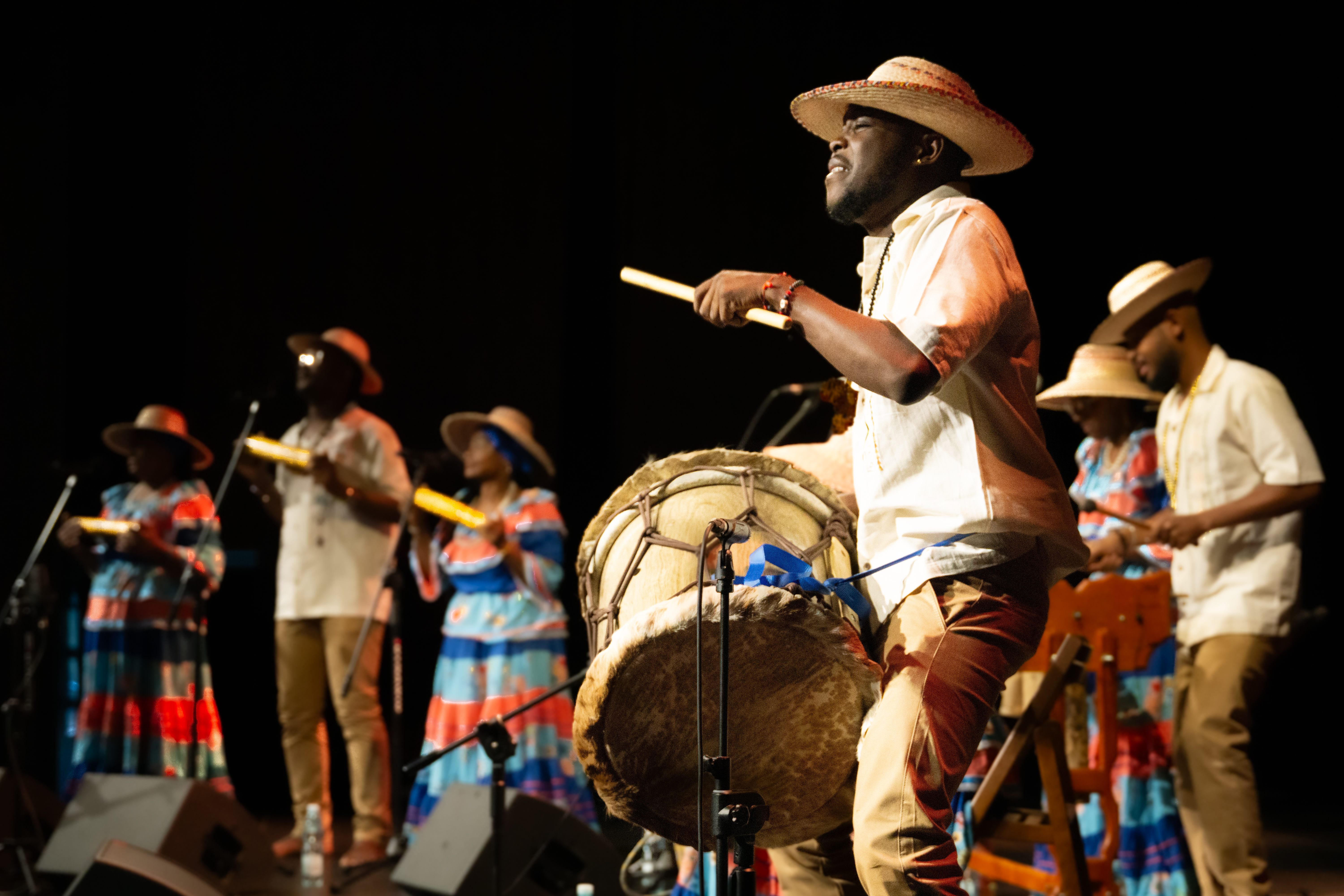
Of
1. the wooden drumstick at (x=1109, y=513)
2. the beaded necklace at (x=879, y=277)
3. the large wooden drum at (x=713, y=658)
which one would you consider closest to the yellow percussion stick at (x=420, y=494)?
the wooden drumstick at (x=1109, y=513)

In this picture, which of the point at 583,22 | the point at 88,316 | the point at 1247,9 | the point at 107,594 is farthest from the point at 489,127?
the point at 1247,9

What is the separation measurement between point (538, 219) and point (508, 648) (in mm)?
2700

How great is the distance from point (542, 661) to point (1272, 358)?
12.7ft

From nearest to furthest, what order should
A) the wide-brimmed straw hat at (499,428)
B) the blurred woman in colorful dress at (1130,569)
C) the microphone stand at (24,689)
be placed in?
the blurred woman in colorful dress at (1130,569), the microphone stand at (24,689), the wide-brimmed straw hat at (499,428)

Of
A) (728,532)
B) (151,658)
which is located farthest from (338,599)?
(728,532)

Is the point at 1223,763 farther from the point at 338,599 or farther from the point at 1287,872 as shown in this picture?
the point at 338,599

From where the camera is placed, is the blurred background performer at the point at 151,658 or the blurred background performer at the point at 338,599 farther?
the blurred background performer at the point at 151,658

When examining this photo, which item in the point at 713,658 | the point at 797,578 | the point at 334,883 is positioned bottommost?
the point at 334,883

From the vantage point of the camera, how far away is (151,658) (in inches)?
244

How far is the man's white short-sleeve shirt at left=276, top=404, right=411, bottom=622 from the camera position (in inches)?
226

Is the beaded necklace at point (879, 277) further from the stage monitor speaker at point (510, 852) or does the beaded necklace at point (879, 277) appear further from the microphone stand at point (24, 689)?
the microphone stand at point (24, 689)

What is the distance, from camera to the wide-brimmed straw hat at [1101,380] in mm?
4723

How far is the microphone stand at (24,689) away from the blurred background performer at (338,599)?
973 mm

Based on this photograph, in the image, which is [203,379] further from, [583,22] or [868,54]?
[868,54]
